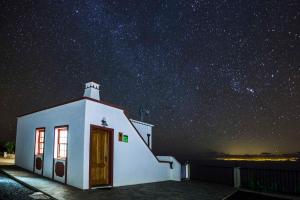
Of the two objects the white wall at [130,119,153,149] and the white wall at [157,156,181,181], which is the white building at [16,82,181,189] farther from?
the white wall at [130,119,153,149]

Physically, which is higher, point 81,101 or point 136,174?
point 81,101

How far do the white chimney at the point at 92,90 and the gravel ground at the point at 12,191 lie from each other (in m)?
4.44

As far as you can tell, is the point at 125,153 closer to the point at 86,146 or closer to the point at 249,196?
the point at 86,146

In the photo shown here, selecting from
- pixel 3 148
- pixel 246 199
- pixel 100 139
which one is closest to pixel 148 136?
pixel 100 139

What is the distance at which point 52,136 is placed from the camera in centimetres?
1136

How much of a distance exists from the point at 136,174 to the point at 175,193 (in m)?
2.85

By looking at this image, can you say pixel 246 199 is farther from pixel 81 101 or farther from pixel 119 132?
pixel 81 101

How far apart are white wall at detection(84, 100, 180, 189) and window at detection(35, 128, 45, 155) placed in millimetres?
3290

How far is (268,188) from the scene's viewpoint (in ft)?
40.9

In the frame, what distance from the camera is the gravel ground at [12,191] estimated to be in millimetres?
7559

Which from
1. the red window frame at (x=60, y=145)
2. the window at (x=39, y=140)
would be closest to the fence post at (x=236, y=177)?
the red window frame at (x=60, y=145)

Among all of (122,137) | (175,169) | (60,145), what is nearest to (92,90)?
(122,137)

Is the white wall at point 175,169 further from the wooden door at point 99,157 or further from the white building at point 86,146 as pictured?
the wooden door at point 99,157

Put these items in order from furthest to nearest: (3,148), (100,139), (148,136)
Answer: (3,148) → (148,136) → (100,139)
